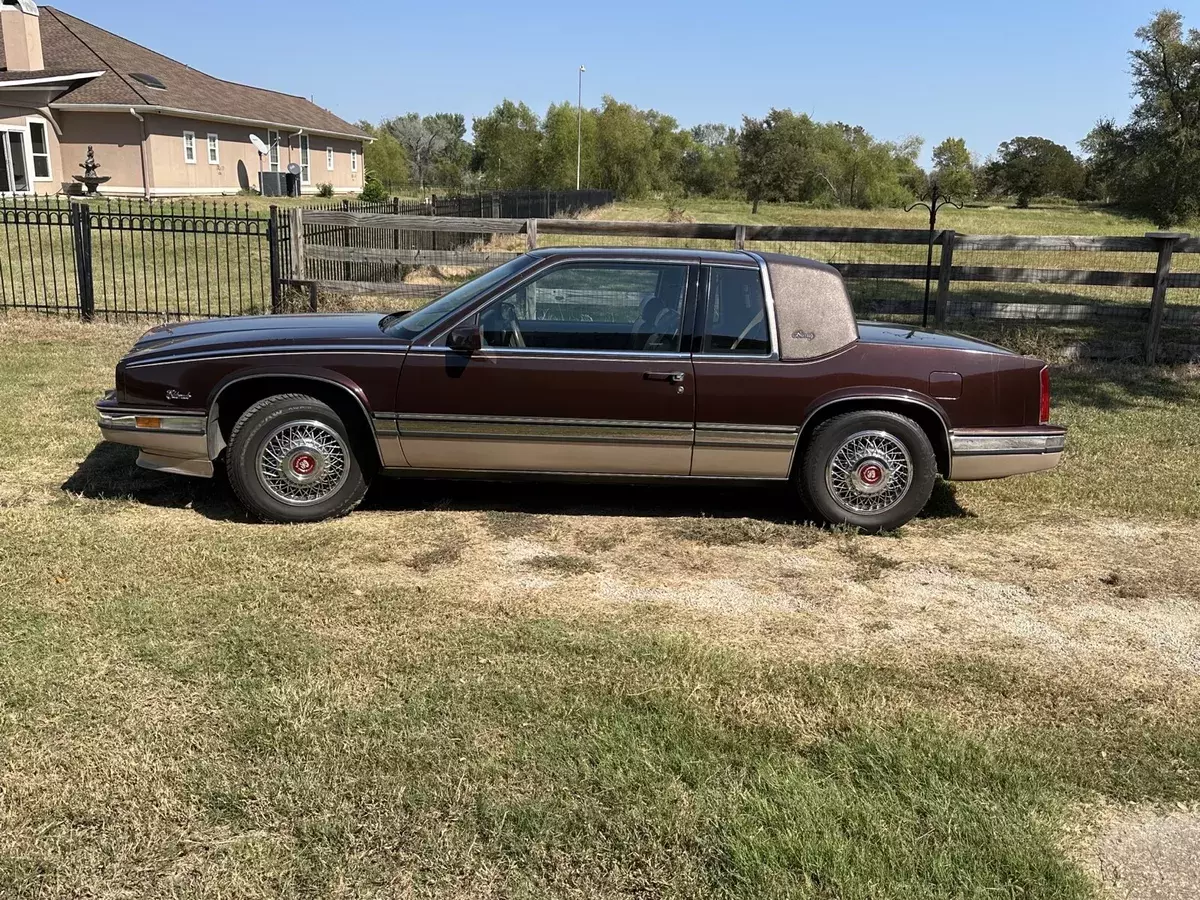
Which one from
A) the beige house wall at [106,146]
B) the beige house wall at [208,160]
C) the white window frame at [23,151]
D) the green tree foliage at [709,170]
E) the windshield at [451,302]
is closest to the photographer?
the windshield at [451,302]

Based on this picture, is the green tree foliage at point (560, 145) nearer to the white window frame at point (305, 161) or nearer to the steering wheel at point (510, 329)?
the white window frame at point (305, 161)

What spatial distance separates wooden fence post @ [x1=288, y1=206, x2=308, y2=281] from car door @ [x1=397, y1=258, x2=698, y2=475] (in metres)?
7.41

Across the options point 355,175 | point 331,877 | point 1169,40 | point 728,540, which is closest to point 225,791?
point 331,877

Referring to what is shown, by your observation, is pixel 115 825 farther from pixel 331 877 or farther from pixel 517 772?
pixel 517 772

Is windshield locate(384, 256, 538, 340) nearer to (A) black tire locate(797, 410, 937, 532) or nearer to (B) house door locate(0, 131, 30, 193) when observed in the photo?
(A) black tire locate(797, 410, 937, 532)

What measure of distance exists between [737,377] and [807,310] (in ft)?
1.88

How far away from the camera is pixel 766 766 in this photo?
3.33 metres

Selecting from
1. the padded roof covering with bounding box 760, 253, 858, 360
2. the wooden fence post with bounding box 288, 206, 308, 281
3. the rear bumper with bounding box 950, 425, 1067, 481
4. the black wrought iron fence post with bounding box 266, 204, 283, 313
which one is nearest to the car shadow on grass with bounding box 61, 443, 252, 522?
the padded roof covering with bounding box 760, 253, 858, 360

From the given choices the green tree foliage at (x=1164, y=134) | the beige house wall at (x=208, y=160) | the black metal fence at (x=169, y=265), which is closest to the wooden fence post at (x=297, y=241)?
the black metal fence at (x=169, y=265)

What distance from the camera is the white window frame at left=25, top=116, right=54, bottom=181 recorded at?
27.3 metres

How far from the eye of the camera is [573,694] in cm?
375

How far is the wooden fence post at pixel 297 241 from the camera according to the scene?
1219 cm

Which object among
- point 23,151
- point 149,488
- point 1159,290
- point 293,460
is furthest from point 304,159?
point 293,460

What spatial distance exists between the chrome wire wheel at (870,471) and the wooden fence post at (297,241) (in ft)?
27.6
